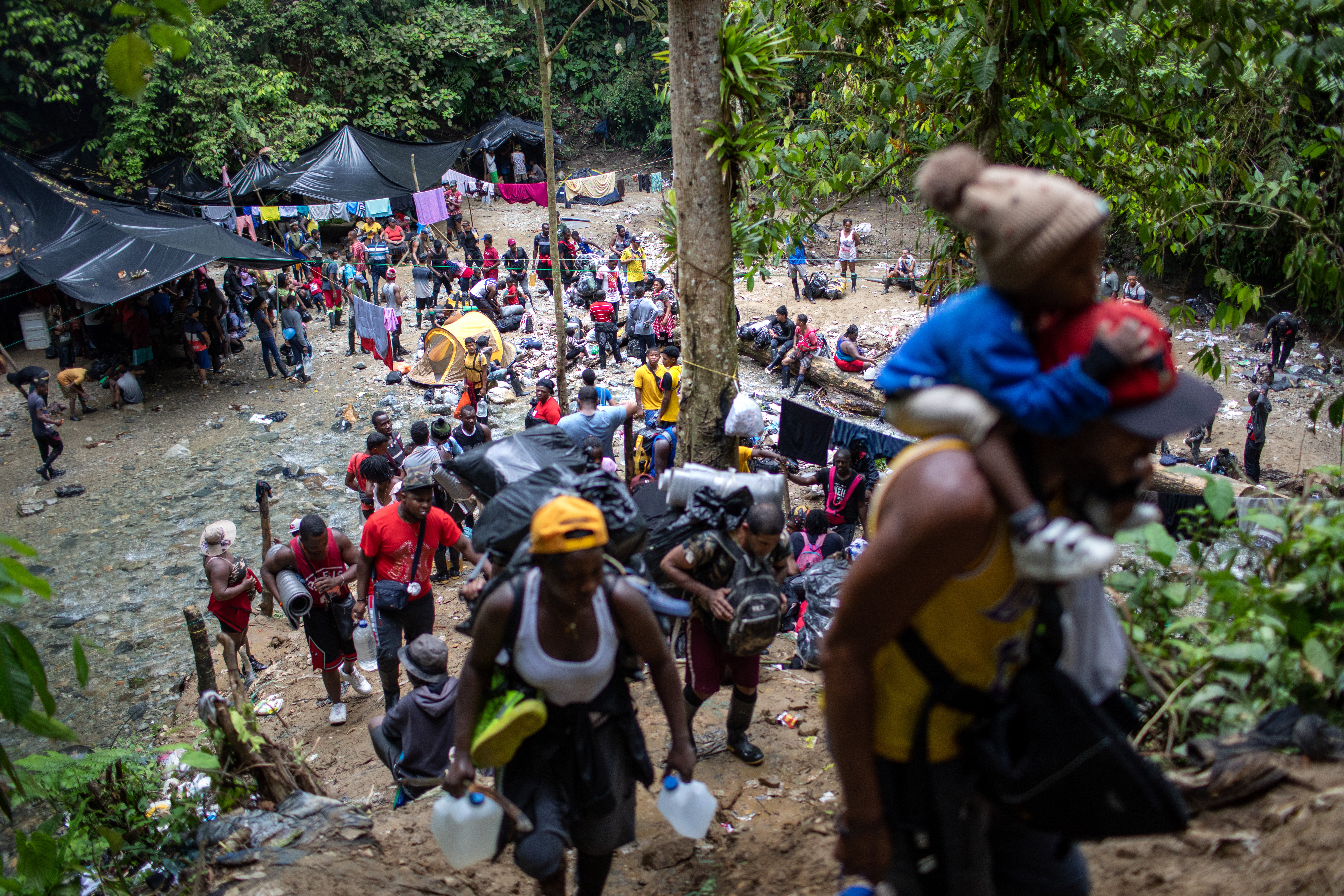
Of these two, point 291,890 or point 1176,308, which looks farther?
point 1176,308

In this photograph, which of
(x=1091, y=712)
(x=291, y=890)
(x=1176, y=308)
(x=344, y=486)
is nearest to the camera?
(x=1091, y=712)

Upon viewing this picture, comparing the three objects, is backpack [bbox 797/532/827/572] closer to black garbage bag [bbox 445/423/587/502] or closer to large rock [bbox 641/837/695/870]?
black garbage bag [bbox 445/423/587/502]

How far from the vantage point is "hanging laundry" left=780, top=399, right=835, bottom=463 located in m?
10.3

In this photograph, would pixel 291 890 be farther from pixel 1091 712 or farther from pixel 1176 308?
pixel 1176 308

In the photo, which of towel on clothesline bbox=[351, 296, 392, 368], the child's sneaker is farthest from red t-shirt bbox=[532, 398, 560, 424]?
the child's sneaker

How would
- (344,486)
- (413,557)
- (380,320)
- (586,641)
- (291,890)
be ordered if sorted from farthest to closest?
(380,320), (344,486), (413,557), (291,890), (586,641)

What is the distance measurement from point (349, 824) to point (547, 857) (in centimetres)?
163

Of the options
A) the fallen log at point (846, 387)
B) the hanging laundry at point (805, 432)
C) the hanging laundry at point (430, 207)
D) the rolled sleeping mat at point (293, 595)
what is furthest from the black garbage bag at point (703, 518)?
the hanging laundry at point (430, 207)

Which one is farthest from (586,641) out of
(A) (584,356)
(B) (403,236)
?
(B) (403,236)

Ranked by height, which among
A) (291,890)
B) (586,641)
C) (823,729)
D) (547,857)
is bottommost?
(823,729)

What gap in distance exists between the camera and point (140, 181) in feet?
77.2

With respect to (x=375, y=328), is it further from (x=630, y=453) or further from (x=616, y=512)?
(x=616, y=512)

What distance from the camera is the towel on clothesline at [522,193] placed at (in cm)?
2738

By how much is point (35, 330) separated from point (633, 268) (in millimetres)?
12583
